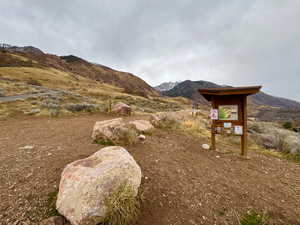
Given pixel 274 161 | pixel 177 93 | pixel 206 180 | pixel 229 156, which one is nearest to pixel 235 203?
pixel 206 180

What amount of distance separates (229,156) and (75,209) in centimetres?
446

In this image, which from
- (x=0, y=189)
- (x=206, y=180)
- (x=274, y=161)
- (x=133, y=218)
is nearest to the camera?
(x=133, y=218)

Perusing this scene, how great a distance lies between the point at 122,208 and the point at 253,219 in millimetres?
2070

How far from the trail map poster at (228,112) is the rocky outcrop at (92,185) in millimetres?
3700

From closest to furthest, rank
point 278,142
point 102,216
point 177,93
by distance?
point 102,216 < point 278,142 < point 177,93

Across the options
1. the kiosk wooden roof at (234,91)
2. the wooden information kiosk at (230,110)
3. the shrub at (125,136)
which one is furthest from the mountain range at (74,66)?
the shrub at (125,136)

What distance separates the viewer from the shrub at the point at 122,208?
1690 millimetres

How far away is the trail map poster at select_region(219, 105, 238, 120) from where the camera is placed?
14.1 feet

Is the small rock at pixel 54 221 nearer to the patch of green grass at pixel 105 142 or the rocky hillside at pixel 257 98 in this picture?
the patch of green grass at pixel 105 142

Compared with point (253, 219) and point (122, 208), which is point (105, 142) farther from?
point (253, 219)

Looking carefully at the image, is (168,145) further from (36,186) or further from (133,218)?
(36,186)

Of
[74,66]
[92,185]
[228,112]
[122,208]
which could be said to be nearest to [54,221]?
[92,185]

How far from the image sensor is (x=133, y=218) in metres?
1.81

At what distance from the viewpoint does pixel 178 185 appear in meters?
2.64
